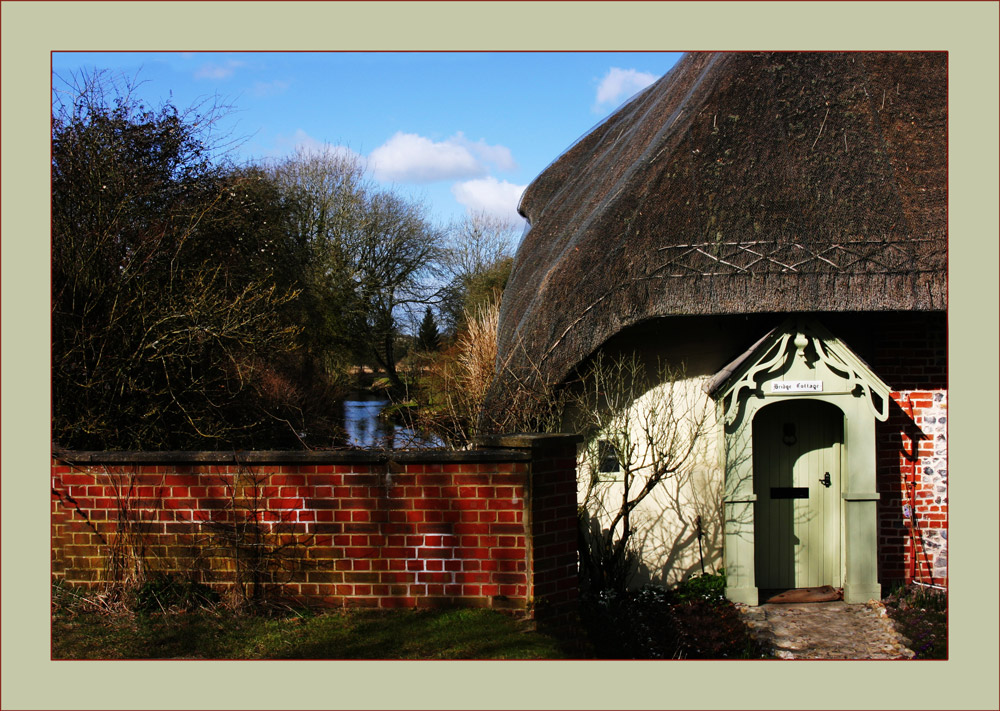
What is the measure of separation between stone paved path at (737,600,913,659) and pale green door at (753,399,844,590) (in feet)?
1.46

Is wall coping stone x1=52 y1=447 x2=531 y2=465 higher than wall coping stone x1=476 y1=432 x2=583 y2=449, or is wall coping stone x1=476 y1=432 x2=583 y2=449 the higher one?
wall coping stone x1=476 y1=432 x2=583 y2=449

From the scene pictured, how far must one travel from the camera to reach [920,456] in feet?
27.5

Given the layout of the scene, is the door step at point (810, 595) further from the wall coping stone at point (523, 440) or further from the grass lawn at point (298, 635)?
the grass lawn at point (298, 635)

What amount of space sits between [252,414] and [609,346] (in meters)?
6.43

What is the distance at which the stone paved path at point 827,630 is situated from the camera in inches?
263

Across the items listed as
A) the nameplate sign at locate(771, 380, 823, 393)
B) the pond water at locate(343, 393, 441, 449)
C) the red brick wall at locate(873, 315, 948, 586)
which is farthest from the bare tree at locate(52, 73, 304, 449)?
the red brick wall at locate(873, 315, 948, 586)

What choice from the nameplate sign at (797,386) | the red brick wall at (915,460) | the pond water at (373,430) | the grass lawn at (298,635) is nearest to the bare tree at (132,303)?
the pond water at (373,430)

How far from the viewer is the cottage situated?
25.7ft

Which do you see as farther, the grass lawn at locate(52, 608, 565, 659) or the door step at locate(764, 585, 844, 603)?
the door step at locate(764, 585, 844, 603)

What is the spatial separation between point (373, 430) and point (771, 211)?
9429mm

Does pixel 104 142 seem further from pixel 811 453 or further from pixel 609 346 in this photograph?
pixel 811 453

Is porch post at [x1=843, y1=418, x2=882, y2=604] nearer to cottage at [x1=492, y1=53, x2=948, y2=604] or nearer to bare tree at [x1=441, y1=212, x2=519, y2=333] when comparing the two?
cottage at [x1=492, y1=53, x2=948, y2=604]

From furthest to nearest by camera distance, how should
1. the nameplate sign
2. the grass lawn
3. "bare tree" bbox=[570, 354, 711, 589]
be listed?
"bare tree" bbox=[570, 354, 711, 589], the nameplate sign, the grass lawn

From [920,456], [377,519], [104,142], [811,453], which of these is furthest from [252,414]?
[920,456]
